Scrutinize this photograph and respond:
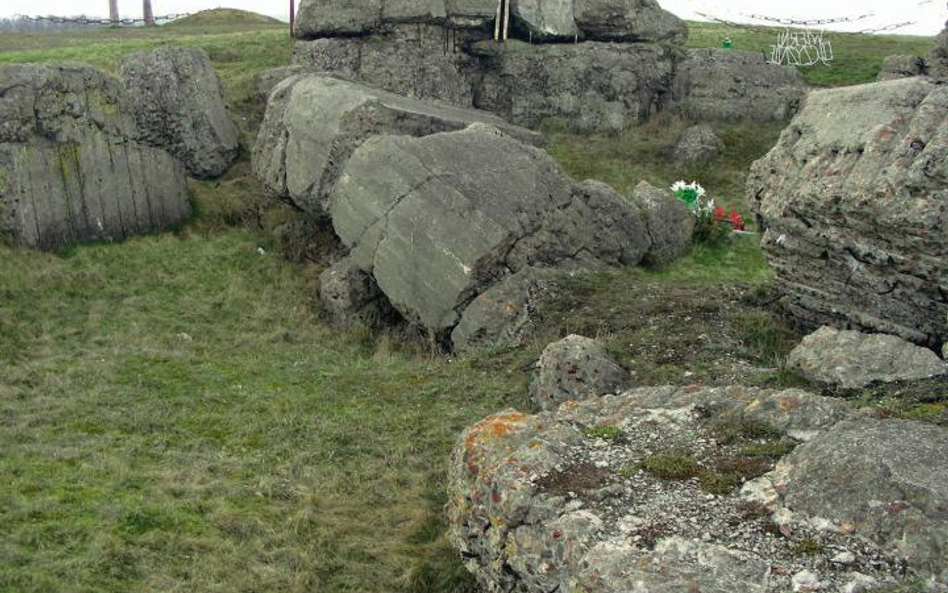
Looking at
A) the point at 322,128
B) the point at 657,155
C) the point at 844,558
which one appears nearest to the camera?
the point at 844,558

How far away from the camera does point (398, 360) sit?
1222 cm

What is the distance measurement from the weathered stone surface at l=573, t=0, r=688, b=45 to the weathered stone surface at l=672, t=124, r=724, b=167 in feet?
10.4

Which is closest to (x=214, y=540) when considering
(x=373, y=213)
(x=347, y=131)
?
(x=373, y=213)

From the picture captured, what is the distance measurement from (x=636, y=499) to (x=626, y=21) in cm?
1981

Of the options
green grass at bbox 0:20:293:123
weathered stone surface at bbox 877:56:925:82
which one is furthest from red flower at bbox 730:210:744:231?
green grass at bbox 0:20:293:123

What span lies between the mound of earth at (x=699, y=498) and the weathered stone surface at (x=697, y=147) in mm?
15379

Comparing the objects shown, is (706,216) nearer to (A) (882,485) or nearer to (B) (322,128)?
(B) (322,128)

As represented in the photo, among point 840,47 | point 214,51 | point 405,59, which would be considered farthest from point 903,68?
point 214,51

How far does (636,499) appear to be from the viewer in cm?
570

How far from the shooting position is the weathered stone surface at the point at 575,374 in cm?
969

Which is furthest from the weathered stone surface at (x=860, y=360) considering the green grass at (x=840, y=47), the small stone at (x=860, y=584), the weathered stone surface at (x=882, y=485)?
the green grass at (x=840, y=47)

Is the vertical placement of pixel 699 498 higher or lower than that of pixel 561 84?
lower

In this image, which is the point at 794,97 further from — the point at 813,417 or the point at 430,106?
the point at 813,417

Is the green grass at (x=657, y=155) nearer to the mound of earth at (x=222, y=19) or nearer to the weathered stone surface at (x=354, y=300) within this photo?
the weathered stone surface at (x=354, y=300)
